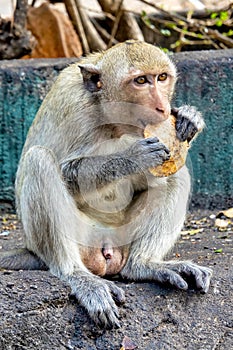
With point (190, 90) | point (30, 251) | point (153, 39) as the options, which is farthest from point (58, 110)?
point (153, 39)

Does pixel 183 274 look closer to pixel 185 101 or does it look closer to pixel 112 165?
pixel 112 165

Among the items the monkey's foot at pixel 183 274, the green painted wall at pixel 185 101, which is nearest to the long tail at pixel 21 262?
the monkey's foot at pixel 183 274

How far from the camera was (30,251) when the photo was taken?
5.35 meters

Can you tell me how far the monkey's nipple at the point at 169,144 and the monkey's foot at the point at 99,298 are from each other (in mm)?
774

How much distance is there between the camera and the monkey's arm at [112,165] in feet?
16.3

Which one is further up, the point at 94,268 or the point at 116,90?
the point at 116,90

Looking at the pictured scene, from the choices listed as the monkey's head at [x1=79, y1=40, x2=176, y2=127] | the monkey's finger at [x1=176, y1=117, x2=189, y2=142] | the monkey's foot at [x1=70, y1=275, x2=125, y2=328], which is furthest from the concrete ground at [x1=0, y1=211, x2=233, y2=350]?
the monkey's head at [x1=79, y1=40, x2=176, y2=127]

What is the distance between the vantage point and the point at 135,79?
16.6 feet

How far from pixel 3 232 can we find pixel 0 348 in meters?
2.50

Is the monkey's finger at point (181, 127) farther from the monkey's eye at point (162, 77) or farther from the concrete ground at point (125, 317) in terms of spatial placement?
the concrete ground at point (125, 317)

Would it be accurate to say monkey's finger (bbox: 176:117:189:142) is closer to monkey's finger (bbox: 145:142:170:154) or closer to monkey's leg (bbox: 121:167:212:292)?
monkey's leg (bbox: 121:167:212:292)

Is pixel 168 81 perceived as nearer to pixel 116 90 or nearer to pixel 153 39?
pixel 116 90

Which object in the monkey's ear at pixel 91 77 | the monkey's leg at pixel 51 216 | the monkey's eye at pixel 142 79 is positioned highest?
the monkey's eye at pixel 142 79

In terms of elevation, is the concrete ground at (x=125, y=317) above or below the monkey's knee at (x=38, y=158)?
below
